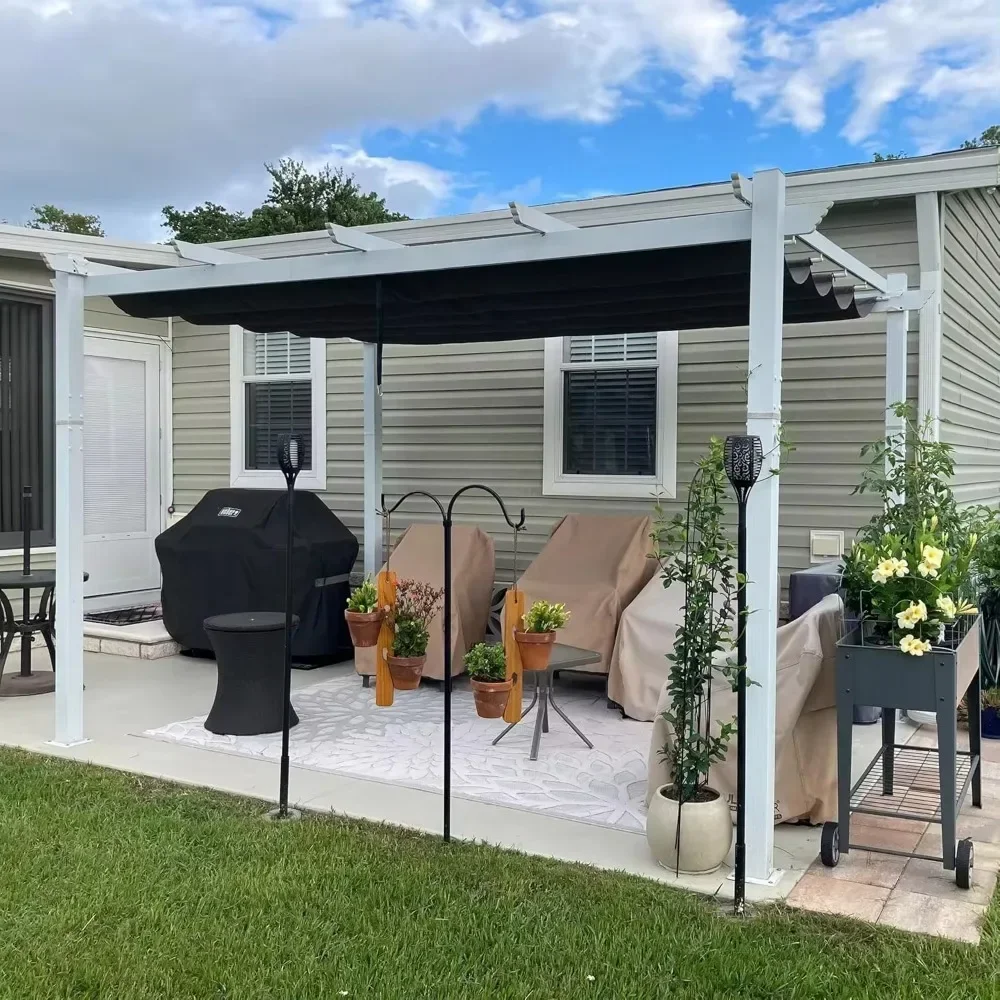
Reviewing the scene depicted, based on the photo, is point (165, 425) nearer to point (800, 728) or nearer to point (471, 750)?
point (471, 750)

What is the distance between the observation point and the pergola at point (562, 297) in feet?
11.0

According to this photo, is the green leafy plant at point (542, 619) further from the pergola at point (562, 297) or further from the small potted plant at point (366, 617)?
the pergola at point (562, 297)

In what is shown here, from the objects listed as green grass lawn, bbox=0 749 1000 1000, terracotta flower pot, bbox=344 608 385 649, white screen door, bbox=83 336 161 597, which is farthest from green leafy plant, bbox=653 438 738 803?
white screen door, bbox=83 336 161 597

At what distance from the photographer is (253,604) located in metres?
6.49

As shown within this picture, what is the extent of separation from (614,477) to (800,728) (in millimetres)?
3039

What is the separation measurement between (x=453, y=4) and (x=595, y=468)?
11.7 metres

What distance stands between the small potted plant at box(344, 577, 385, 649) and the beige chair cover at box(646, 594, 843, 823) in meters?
1.40

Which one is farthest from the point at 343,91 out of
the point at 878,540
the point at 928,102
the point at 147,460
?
the point at 878,540

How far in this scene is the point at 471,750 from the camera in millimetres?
4859

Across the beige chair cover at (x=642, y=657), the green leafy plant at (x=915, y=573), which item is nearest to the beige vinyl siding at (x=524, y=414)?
the beige chair cover at (x=642, y=657)

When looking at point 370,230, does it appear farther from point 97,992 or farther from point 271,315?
point 97,992

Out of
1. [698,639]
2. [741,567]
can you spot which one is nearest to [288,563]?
[698,639]

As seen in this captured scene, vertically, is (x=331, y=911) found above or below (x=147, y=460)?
below

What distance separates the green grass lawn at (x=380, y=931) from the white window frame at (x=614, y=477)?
332cm
